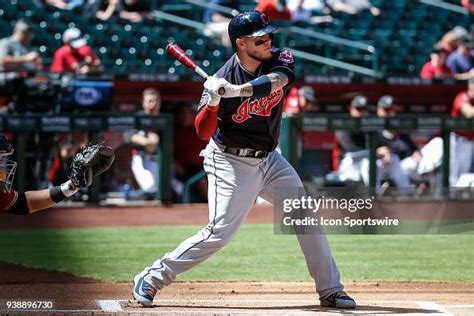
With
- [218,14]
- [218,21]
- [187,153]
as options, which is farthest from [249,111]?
[218,14]

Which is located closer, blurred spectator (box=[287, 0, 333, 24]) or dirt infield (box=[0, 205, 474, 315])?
dirt infield (box=[0, 205, 474, 315])

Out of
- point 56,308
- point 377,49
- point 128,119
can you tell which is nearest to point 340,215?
point 56,308

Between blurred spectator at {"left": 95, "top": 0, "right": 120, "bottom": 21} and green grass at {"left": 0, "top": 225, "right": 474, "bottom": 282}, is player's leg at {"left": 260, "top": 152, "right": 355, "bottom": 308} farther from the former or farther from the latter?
blurred spectator at {"left": 95, "top": 0, "right": 120, "bottom": 21}

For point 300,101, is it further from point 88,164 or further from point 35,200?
point 88,164

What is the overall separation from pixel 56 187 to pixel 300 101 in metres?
7.37

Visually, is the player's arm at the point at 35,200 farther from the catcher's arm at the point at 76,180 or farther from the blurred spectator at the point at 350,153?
the blurred spectator at the point at 350,153

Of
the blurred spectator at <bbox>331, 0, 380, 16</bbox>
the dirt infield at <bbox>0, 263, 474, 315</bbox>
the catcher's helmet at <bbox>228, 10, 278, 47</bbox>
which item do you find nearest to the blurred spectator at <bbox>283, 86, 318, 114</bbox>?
the blurred spectator at <bbox>331, 0, 380, 16</bbox>

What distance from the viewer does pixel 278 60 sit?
5.66 meters

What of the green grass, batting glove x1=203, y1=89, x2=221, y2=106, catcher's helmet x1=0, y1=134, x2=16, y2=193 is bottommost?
the green grass

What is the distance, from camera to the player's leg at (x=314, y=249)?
5758 mm

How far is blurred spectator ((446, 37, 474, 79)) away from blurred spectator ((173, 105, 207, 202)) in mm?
4607

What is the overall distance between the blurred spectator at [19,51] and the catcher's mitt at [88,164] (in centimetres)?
711

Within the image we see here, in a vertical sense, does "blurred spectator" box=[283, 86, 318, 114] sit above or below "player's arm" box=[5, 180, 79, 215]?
below

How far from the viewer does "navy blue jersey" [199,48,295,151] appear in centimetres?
560
